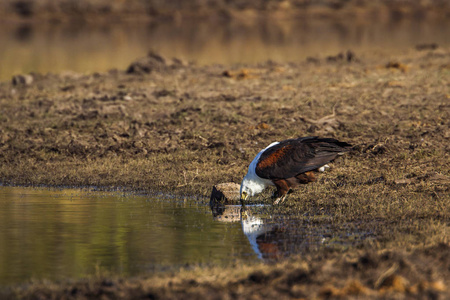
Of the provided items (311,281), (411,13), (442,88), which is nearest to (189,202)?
(311,281)

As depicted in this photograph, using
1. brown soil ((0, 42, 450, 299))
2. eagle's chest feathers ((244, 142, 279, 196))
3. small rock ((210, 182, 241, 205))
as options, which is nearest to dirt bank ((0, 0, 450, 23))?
brown soil ((0, 42, 450, 299))

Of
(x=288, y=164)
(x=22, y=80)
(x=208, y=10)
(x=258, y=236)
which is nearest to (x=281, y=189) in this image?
(x=288, y=164)

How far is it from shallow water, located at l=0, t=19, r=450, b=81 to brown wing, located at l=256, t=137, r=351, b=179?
15.6 meters

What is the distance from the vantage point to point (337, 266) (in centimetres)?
640

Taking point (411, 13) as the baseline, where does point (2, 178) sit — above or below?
below

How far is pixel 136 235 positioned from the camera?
861 cm

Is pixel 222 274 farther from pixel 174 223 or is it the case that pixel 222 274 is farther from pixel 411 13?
pixel 411 13

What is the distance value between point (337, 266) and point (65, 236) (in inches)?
142

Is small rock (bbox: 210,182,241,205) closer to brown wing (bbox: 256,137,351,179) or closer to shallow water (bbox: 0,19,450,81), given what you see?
brown wing (bbox: 256,137,351,179)

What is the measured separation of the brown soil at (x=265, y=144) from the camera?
617cm

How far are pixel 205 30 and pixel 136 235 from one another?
3874cm

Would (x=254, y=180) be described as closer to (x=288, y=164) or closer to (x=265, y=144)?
(x=288, y=164)

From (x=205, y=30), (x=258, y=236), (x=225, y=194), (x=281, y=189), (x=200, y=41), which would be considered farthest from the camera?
(x=205, y=30)

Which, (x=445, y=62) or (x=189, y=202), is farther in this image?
(x=445, y=62)
